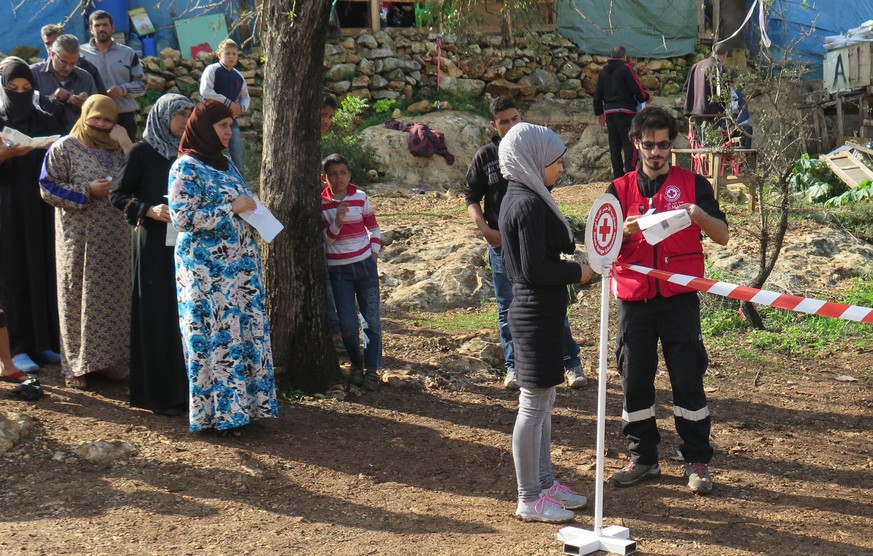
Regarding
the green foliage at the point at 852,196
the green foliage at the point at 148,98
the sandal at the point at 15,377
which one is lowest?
Result: the sandal at the point at 15,377

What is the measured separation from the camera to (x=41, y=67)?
26.5 ft

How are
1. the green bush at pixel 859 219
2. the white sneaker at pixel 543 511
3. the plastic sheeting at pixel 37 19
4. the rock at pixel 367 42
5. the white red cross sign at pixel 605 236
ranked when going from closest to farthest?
the white red cross sign at pixel 605 236 < the white sneaker at pixel 543 511 < the green bush at pixel 859 219 < the plastic sheeting at pixel 37 19 < the rock at pixel 367 42

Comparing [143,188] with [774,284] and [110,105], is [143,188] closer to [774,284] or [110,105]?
[110,105]

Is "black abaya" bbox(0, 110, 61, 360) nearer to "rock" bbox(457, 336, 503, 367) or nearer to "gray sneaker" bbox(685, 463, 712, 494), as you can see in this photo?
"rock" bbox(457, 336, 503, 367)

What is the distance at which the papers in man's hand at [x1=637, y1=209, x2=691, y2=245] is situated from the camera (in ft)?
15.9

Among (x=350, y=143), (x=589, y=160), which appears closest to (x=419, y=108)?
(x=350, y=143)

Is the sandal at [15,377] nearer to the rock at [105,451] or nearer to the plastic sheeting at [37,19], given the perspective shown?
the rock at [105,451]

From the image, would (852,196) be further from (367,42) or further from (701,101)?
(367,42)

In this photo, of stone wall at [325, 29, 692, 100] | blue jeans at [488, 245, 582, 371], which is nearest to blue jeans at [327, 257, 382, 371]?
blue jeans at [488, 245, 582, 371]

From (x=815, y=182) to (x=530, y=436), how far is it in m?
10.2

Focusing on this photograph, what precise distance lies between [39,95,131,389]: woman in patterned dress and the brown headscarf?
1.08 m

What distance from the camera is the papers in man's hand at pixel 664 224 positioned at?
485 centimetres

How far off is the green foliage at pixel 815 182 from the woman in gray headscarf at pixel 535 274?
9.23m

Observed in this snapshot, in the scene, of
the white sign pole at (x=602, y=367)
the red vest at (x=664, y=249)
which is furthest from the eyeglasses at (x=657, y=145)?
the white sign pole at (x=602, y=367)
